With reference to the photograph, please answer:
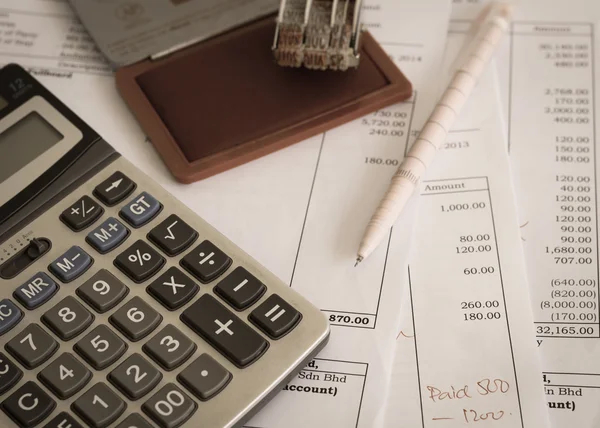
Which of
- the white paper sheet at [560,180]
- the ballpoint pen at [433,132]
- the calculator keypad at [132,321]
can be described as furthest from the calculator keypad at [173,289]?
the white paper sheet at [560,180]

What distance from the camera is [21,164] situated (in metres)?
0.44

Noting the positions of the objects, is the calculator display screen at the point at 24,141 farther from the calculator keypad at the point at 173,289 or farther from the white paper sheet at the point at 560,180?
the white paper sheet at the point at 560,180

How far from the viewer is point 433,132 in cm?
48

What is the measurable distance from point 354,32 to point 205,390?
258 millimetres

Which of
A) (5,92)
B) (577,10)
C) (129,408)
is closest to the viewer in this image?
(129,408)

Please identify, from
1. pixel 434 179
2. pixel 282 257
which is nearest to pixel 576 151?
pixel 434 179

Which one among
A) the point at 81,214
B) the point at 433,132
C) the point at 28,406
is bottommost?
the point at 28,406

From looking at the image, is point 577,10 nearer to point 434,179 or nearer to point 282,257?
point 434,179

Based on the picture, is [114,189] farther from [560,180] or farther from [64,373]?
[560,180]

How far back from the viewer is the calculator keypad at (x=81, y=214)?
1.35 feet

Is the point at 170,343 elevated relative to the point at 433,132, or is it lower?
lower

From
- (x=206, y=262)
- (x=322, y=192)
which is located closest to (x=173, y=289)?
(x=206, y=262)

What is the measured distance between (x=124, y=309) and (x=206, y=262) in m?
0.05

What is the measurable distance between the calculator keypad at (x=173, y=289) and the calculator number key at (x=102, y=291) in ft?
0.06
